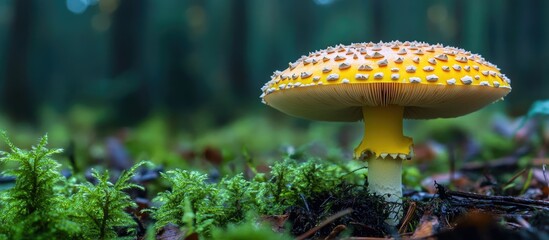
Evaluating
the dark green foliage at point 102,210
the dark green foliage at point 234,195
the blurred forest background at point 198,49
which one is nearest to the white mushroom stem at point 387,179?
the dark green foliage at point 234,195

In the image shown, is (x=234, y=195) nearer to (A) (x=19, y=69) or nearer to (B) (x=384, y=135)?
(B) (x=384, y=135)

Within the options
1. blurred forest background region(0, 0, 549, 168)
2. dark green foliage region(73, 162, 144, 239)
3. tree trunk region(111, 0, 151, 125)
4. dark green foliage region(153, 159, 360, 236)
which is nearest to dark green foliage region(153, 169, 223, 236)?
dark green foliage region(153, 159, 360, 236)

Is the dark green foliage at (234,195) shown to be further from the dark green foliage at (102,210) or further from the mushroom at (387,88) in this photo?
the mushroom at (387,88)

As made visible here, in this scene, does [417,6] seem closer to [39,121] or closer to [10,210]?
[39,121]

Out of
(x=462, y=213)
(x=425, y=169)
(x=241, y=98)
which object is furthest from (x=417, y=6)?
(x=462, y=213)

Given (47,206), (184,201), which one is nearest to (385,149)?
(184,201)

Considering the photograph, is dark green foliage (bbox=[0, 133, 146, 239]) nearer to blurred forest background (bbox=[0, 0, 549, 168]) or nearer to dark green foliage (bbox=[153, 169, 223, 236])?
dark green foliage (bbox=[153, 169, 223, 236])

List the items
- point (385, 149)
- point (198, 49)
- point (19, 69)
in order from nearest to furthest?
point (385, 149), point (19, 69), point (198, 49)
